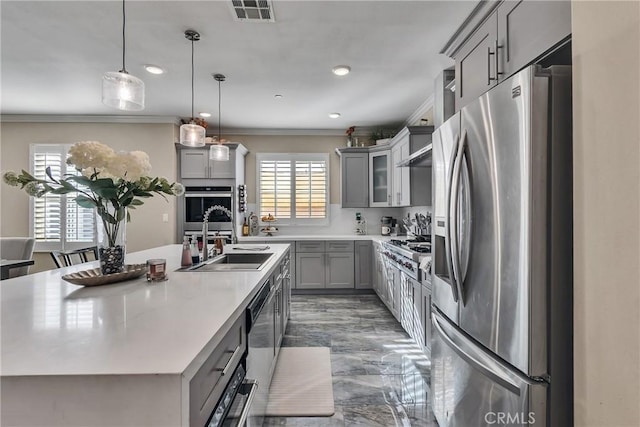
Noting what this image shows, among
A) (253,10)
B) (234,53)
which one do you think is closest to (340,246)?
(234,53)

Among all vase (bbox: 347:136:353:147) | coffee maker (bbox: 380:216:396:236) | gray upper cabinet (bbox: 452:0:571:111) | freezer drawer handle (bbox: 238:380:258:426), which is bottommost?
freezer drawer handle (bbox: 238:380:258:426)

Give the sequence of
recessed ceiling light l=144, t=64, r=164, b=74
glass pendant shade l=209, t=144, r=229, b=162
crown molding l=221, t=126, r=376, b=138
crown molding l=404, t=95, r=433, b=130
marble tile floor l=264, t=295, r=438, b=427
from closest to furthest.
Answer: marble tile floor l=264, t=295, r=438, b=427 → recessed ceiling light l=144, t=64, r=164, b=74 → glass pendant shade l=209, t=144, r=229, b=162 → crown molding l=404, t=95, r=433, b=130 → crown molding l=221, t=126, r=376, b=138

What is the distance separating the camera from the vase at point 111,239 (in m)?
1.52

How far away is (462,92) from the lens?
1974mm

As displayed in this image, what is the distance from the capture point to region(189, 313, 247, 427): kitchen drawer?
74 centimetres

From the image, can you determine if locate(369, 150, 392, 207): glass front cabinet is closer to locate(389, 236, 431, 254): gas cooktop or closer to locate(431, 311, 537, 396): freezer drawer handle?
locate(389, 236, 431, 254): gas cooktop

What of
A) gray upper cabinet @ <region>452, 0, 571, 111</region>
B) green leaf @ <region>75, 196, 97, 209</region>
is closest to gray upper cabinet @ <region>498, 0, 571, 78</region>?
gray upper cabinet @ <region>452, 0, 571, 111</region>

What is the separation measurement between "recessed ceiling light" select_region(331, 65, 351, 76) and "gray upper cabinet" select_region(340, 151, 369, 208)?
195 centimetres

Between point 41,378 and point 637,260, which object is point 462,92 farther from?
point 41,378

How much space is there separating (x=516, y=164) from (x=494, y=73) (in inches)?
29.3

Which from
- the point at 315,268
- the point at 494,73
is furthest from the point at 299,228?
the point at 494,73

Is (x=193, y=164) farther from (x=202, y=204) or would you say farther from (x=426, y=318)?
(x=426, y=318)

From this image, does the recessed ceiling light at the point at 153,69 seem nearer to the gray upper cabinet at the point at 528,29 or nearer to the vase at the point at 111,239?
the vase at the point at 111,239

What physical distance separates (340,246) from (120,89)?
3.53m
